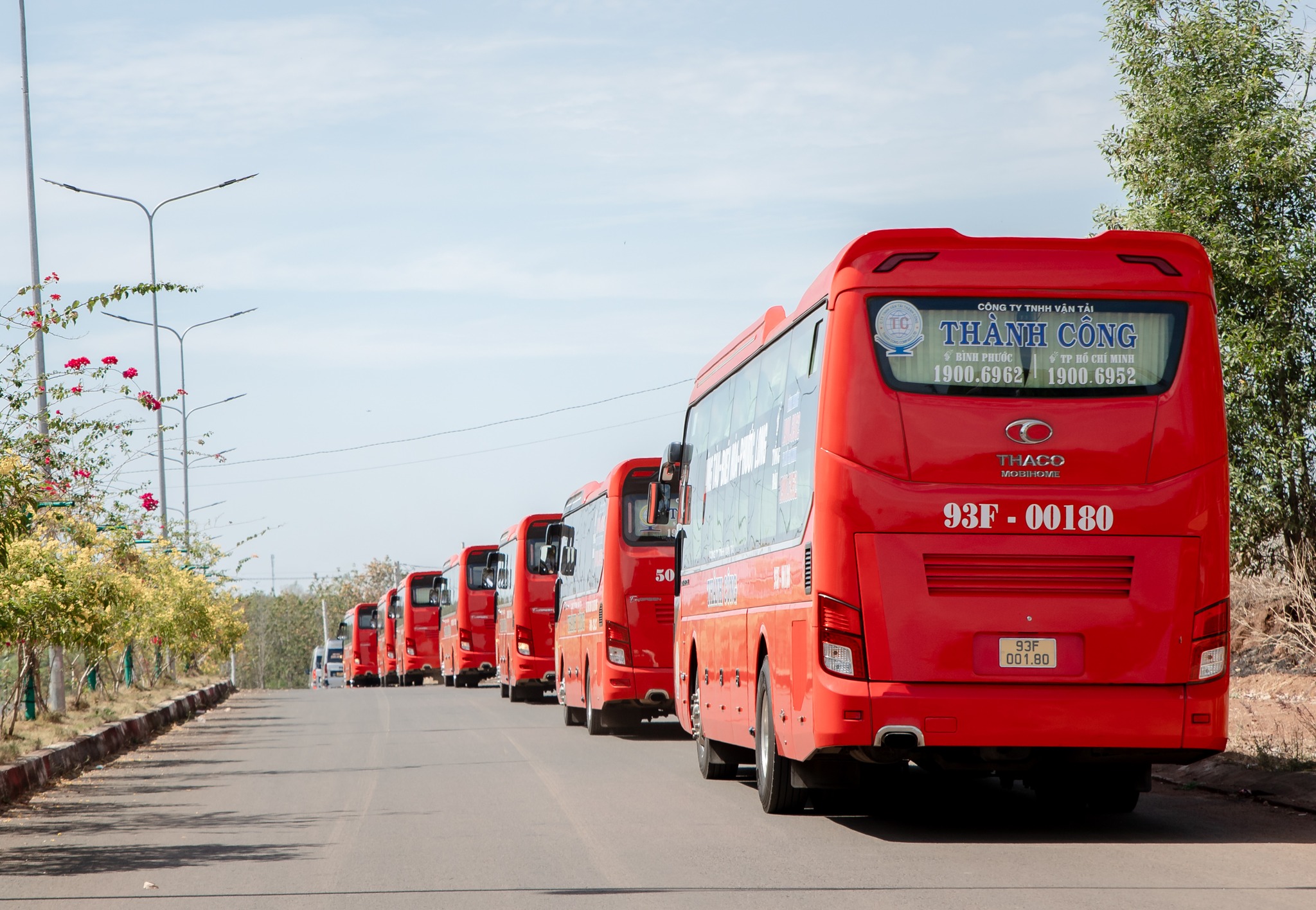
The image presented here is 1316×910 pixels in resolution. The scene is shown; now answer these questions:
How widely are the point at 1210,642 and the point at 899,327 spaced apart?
8.49ft

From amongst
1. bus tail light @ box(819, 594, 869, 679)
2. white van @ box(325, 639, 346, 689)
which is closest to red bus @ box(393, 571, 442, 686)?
white van @ box(325, 639, 346, 689)

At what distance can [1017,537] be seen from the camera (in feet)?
31.7

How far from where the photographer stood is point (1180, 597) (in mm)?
9680

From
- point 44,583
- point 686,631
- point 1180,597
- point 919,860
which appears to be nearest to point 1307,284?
point 686,631

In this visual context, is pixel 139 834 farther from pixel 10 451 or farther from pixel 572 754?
pixel 572 754

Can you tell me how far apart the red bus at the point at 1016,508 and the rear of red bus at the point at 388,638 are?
47.0 m

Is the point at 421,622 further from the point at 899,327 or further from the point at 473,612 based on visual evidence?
the point at 899,327

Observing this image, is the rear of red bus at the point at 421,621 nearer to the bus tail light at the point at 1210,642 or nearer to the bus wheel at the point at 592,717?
the bus wheel at the point at 592,717

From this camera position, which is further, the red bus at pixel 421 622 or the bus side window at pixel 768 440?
the red bus at pixel 421 622

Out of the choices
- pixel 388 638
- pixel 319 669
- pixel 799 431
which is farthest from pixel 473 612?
pixel 319 669

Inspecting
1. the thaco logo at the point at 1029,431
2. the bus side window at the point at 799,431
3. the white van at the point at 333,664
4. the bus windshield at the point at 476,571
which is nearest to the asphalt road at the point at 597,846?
the bus side window at the point at 799,431

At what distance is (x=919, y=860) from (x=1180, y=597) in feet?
7.16

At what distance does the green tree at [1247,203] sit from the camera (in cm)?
1958

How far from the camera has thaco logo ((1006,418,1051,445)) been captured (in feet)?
31.9
